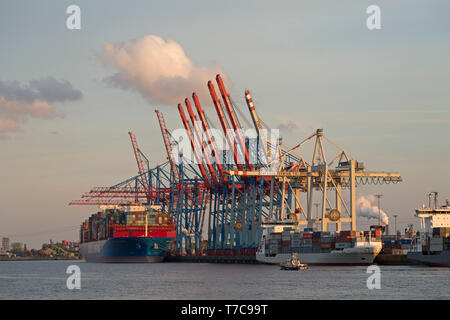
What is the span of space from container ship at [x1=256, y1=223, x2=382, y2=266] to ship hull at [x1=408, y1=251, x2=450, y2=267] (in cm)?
634

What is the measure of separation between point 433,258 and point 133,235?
7070 centimetres

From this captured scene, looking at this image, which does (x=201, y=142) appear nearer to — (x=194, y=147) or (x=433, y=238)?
(x=194, y=147)

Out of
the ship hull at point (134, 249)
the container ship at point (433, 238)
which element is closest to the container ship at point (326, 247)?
the container ship at point (433, 238)

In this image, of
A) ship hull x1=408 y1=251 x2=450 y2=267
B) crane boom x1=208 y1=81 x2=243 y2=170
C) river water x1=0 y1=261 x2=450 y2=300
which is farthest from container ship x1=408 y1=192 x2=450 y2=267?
crane boom x1=208 y1=81 x2=243 y2=170

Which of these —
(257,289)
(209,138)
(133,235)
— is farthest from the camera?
(133,235)

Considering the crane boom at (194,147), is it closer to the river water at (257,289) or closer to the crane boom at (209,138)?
the crane boom at (209,138)

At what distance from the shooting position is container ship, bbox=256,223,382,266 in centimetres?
10906

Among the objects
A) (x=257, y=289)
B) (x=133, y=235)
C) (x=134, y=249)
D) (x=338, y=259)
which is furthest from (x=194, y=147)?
(x=257, y=289)

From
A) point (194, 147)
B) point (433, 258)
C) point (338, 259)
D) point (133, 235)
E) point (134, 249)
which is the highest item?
point (194, 147)

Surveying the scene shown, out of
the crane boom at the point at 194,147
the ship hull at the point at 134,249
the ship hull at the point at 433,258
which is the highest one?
the crane boom at the point at 194,147

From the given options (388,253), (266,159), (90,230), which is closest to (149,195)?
(90,230)

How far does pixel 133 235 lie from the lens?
156000 mm

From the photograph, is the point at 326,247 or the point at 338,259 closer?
the point at 338,259

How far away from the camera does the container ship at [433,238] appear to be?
331 ft
